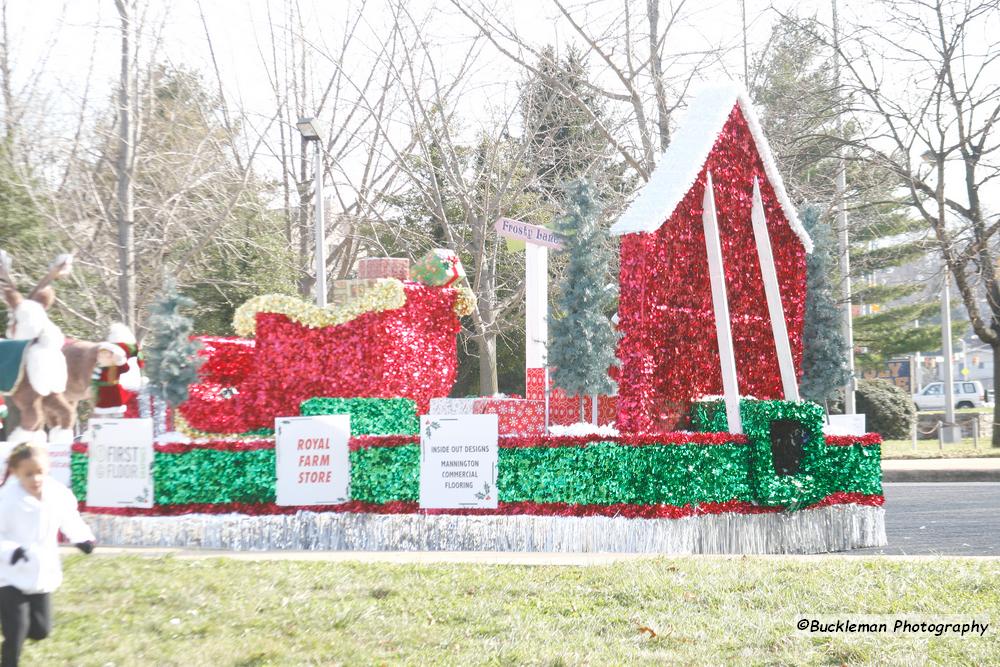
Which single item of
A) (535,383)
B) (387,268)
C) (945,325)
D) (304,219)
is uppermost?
(304,219)

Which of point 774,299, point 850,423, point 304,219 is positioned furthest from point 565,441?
point 304,219

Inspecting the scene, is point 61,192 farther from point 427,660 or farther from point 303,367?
point 427,660

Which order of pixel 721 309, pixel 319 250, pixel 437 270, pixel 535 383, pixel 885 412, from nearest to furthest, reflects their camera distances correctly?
pixel 721 309 → pixel 437 270 → pixel 535 383 → pixel 319 250 → pixel 885 412

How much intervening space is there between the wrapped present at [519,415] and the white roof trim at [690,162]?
3189mm

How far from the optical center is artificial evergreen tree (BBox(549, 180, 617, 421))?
10.6 metres

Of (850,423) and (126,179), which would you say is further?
(126,179)

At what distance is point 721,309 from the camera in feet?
32.2

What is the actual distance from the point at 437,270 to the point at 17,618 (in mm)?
7924

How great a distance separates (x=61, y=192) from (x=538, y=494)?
1376 cm

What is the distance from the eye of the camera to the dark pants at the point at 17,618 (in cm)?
540

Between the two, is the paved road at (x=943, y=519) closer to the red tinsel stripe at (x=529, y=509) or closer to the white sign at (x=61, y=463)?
the red tinsel stripe at (x=529, y=509)

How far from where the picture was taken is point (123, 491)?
419 inches

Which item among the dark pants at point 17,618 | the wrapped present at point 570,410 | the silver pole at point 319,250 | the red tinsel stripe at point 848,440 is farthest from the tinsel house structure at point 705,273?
the silver pole at point 319,250

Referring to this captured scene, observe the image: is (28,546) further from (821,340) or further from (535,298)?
(821,340)
